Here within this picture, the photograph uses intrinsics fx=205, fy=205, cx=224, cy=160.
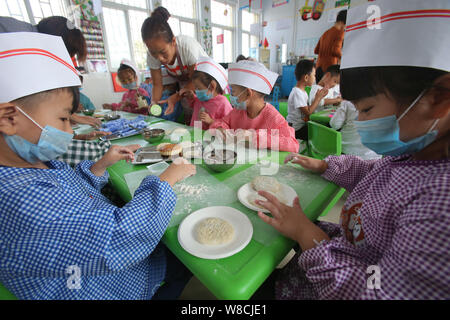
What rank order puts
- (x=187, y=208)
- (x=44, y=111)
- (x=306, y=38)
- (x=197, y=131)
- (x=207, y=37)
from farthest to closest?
(x=306, y=38)
(x=207, y=37)
(x=197, y=131)
(x=187, y=208)
(x=44, y=111)

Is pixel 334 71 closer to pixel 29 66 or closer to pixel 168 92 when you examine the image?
pixel 168 92

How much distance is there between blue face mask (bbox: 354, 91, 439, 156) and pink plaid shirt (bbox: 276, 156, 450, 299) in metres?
0.05

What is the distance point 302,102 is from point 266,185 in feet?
7.33

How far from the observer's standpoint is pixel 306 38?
7.22m

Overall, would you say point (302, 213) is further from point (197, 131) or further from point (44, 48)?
point (197, 131)

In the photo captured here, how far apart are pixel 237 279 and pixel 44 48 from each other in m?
0.97

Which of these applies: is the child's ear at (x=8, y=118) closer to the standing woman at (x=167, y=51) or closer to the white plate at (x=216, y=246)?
the white plate at (x=216, y=246)

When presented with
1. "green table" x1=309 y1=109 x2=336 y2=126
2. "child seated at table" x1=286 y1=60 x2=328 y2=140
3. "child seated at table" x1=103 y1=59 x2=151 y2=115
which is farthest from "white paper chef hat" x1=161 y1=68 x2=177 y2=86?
"green table" x1=309 y1=109 x2=336 y2=126

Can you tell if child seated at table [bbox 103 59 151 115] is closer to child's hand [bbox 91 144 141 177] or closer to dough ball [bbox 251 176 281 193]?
child's hand [bbox 91 144 141 177]

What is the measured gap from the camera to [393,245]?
472 mm

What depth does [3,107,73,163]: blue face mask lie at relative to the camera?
24.4 inches

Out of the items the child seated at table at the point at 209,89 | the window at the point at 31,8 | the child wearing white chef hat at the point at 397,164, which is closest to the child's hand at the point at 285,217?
the child wearing white chef hat at the point at 397,164

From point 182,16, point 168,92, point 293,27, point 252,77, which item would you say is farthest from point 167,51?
point 293,27
